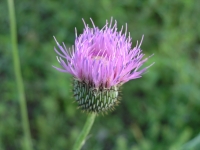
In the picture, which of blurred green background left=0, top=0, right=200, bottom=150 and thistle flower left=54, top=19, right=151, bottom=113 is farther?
blurred green background left=0, top=0, right=200, bottom=150

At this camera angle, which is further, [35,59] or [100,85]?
[35,59]

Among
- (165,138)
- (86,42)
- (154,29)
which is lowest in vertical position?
(165,138)

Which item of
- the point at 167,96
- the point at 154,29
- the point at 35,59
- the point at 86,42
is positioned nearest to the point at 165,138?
the point at 167,96

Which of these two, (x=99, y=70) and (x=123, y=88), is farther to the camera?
(x=123, y=88)

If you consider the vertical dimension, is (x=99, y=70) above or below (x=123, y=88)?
below

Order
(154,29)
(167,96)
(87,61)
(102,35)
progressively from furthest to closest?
(154,29)
(167,96)
(102,35)
(87,61)

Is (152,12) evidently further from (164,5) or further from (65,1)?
(65,1)
